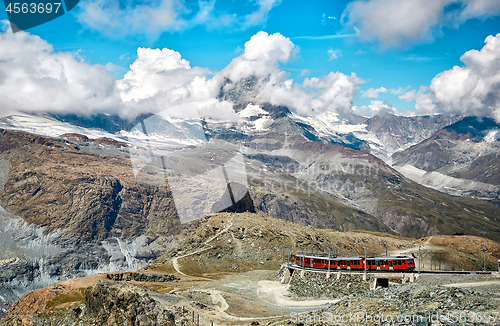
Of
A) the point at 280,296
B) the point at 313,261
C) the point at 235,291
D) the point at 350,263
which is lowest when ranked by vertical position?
the point at 235,291

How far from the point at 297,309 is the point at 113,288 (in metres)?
21.2

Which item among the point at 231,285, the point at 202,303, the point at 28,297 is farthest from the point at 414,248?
the point at 28,297

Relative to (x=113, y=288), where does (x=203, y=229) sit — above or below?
below

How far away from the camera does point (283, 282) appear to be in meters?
59.9

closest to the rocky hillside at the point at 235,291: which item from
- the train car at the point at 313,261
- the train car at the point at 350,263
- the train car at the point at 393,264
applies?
the train car at the point at 350,263

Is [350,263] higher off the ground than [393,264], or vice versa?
[393,264]

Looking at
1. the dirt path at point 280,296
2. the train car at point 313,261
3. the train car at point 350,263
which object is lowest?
the dirt path at point 280,296

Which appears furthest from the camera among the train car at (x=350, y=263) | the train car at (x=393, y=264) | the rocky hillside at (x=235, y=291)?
the train car at (x=350, y=263)

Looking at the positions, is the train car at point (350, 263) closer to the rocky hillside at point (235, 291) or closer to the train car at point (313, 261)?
the train car at point (313, 261)

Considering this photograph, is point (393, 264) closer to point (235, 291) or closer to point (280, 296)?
point (280, 296)

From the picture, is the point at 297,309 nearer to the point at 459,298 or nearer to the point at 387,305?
the point at 387,305

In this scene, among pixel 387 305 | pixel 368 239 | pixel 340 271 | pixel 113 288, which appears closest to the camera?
pixel 387 305

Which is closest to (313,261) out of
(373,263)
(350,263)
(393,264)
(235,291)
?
(350,263)

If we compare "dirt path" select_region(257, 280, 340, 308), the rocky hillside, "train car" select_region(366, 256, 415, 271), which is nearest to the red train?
"train car" select_region(366, 256, 415, 271)
